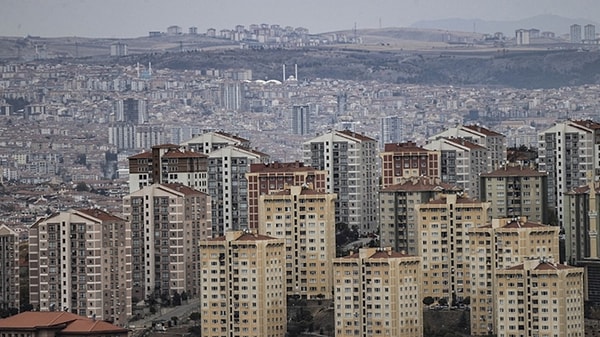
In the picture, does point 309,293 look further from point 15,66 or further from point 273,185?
point 15,66

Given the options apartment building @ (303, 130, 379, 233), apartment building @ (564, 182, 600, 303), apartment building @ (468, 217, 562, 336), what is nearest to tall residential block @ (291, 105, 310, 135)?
apartment building @ (303, 130, 379, 233)

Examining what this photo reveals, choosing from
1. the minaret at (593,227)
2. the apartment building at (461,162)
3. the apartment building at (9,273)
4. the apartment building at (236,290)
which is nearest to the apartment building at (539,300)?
the apartment building at (236,290)

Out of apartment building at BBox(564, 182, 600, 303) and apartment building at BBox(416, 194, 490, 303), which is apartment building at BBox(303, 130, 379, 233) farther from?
apartment building at BBox(416, 194, 490, 303)

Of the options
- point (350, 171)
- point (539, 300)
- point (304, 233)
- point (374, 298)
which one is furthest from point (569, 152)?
point (539, 300)

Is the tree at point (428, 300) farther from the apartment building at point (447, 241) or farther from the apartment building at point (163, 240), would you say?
the apartment building at point (163, 240)

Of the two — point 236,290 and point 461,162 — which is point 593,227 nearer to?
point 236,290
